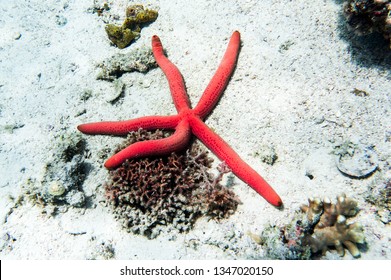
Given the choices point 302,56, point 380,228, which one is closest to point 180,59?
point 302,56

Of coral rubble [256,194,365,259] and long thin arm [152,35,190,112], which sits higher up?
long thin arm [152,35,190,112]

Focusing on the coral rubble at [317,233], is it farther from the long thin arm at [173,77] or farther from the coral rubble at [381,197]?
the long thin arm at [173,77]

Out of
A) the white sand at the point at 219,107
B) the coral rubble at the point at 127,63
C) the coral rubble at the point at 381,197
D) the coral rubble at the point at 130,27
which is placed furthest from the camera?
the coral rubble at the point at 130,27

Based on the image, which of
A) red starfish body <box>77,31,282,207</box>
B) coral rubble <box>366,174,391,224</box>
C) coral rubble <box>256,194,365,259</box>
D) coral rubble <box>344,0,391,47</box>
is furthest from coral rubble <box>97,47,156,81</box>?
coral rubble <box>366,174,391,224</box>

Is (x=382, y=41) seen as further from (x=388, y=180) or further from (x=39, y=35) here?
(x=39, y=35)

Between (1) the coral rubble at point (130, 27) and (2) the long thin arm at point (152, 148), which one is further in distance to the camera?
(1) the coral rubble at point (130, 27)

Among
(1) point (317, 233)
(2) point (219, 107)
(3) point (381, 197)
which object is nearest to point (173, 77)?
(2) point (219, 107)

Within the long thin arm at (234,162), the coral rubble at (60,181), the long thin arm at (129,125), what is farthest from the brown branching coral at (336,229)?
the coral rubble at (60,181)

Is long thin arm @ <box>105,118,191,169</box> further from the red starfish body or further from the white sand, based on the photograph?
the white sand
